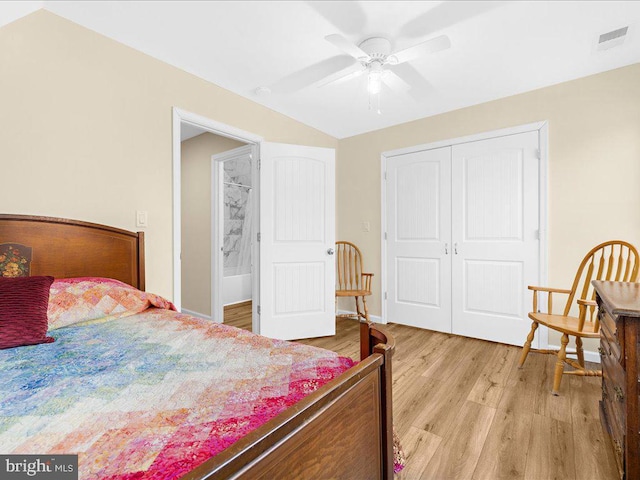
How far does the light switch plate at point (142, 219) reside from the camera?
2182 mm

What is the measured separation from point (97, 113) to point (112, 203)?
580mm

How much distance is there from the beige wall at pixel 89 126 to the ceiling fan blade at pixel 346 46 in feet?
4.32

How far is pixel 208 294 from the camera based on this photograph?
3750mm

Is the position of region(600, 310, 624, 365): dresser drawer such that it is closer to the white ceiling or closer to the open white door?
the white ceiling

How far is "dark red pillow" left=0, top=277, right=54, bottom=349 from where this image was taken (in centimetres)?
114

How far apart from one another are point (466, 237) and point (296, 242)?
177 centimetres

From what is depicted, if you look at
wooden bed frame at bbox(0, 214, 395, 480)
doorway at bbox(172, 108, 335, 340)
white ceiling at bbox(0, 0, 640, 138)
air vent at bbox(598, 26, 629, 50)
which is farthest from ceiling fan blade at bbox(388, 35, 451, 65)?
wooden bed frame at bbox(0, 214, 395, 480)

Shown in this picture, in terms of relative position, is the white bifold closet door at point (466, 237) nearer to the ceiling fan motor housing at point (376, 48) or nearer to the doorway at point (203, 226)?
the ceiling fan motor housing at point (376, 48)

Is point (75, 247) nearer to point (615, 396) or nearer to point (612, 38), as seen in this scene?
point (615, 396)

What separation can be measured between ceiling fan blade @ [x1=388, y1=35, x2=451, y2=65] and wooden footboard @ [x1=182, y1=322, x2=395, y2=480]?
1699 millimetres

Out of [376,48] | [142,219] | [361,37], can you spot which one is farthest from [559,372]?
[142,219]

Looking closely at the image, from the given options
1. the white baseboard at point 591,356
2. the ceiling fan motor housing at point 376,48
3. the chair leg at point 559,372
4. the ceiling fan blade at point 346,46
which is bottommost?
the white baseboard at point 591,356

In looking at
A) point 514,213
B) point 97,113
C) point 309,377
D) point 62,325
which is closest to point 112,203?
point 97,113

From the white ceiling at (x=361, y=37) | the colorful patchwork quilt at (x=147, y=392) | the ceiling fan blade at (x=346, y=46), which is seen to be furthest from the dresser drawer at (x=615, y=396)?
the ceiling fan blade at (x=346, y=46)
